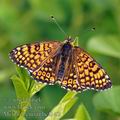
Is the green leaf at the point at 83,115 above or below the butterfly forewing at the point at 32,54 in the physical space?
below

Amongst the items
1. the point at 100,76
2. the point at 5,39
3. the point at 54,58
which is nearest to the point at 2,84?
the point at 5,39

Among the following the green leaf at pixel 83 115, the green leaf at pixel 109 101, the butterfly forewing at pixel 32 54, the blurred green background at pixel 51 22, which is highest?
the blurred green background at pixel 51 22

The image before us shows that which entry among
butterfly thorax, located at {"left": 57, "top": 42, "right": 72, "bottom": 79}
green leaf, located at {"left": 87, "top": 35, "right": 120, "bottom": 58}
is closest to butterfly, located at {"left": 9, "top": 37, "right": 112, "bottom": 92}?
butterfly thorax, located at {"left": 57, "top": 42, "right": 72, "bottom": 79}

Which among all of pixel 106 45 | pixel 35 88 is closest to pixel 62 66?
pixel 35 88

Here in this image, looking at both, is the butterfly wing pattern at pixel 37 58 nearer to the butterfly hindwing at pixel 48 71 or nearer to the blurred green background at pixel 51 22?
the butterfly hindwing at pixel 48 71

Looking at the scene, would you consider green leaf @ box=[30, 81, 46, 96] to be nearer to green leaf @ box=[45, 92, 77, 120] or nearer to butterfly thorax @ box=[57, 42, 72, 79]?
green leaf @ box=[45, 92, 77, 120]

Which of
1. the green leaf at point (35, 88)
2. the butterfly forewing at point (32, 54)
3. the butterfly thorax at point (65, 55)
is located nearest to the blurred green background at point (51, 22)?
the butterfly thorax at point (65, 55)

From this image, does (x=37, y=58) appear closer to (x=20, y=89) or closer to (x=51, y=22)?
(x=20, y=89)
